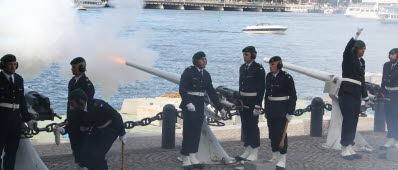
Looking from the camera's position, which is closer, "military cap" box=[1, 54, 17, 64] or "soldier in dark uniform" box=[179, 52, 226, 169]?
"military cap" box=[1, 54, 17, 64]

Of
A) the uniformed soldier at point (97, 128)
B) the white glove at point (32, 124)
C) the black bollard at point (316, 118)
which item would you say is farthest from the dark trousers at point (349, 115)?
the white glove at point (32, 124)

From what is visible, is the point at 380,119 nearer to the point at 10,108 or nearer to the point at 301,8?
the point at 10,108

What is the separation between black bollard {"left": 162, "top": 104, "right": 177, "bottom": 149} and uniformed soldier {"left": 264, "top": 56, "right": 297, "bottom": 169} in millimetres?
1985

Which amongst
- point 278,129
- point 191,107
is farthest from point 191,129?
point 278,129

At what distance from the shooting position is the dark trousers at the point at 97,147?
8703 mm

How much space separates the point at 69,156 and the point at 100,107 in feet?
9.23

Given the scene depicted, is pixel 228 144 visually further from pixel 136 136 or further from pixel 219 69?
pixel 219 69

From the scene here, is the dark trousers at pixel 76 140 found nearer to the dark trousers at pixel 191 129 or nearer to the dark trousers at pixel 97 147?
the dark trousers at pixel 97 147

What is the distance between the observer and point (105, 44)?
47.1 feet

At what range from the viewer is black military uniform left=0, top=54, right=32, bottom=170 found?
927 cm

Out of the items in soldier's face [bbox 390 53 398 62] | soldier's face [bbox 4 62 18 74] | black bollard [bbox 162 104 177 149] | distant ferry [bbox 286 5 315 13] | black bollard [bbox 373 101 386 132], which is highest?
soldier's face [bbox 4 62 18 74]

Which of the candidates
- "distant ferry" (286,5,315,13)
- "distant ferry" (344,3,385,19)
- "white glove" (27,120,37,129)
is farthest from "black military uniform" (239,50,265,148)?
"distant ferry" (286,5,315,13)

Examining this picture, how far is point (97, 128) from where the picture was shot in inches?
343

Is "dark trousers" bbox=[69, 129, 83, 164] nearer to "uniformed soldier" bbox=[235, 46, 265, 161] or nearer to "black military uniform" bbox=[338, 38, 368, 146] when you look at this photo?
"uniformed soldier" bbox=[235, 46, 265, 161]
